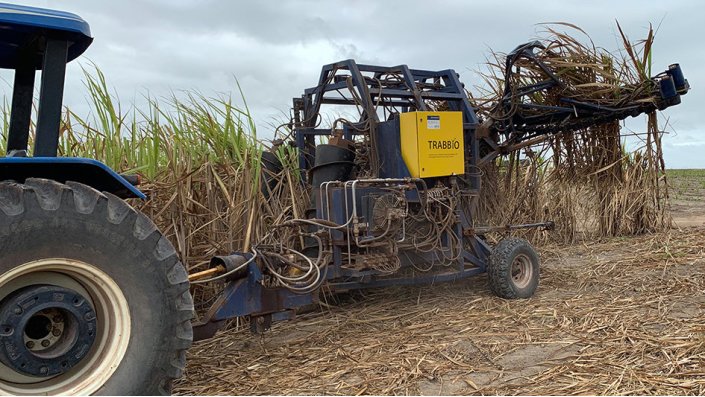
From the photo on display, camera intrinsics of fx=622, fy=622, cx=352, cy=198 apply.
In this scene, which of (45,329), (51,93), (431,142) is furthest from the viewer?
(431,142)

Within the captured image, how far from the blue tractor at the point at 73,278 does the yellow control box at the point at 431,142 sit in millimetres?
2389

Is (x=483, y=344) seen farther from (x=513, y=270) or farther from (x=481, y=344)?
(x=513, y=270)

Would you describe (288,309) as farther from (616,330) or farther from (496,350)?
(616,330)

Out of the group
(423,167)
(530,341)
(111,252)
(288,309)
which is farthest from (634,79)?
(111,252)

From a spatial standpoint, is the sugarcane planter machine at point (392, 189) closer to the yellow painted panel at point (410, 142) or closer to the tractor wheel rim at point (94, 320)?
the yellow painted panel at point (410, 142)

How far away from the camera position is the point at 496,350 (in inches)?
152

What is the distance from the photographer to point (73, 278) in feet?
9.16

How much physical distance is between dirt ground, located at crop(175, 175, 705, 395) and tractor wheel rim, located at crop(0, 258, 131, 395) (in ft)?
2.20

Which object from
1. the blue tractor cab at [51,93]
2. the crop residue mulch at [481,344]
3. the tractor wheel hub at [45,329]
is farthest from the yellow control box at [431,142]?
the tractor wheel hub at [45,329]

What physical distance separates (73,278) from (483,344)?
2.48 m

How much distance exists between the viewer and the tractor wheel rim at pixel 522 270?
5.47 meters

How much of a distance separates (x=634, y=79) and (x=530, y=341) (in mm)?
3369

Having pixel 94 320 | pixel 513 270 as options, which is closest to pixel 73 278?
pixel 94 320

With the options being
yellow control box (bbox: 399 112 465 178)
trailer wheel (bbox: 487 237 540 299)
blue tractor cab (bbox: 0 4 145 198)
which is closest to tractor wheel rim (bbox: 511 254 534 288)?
trailer wheel (bbox: 487 237 540 299)
